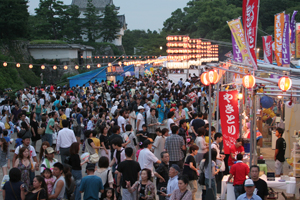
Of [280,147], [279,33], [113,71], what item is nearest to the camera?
[280,147]

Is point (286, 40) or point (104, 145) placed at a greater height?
point (286, 40)

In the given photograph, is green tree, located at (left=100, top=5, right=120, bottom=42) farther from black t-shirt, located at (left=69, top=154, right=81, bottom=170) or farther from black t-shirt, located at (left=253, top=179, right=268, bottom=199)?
black t-shirt, located at (left=253, top=179, right=268, bottom=199)

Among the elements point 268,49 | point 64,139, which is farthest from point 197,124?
point 268,49

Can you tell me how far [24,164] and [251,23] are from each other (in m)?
7.13

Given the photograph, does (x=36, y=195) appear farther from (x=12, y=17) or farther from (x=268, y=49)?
(x=12, y=17)

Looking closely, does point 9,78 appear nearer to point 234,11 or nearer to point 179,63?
point 179,63

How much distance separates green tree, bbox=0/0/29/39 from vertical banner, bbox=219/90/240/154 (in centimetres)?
2356

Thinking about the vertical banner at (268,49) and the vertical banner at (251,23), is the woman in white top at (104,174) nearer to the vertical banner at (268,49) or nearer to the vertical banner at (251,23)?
the vertical banner at (251,23)

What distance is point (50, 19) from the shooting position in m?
38.4

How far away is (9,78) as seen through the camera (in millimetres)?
25578

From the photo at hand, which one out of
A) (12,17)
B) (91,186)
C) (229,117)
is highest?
(12,17)

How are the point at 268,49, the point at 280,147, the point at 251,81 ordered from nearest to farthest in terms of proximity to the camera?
the point at 251,81 → the point at 280,147 → the point at 268,49

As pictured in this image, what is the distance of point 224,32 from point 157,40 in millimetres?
11055

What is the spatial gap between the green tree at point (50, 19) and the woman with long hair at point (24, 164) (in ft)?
112
